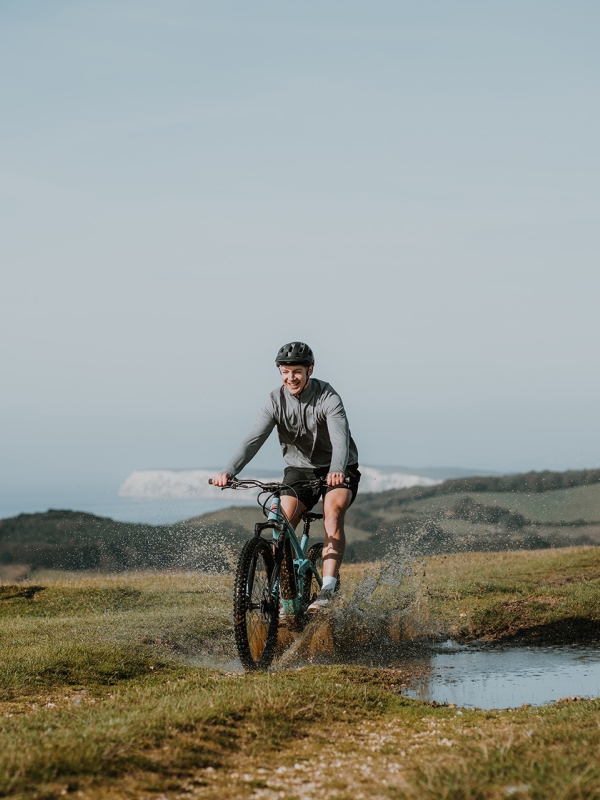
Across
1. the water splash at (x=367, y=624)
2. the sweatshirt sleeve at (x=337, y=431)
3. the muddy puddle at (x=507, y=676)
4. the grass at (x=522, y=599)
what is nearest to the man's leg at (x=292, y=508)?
the sweatshirt sleeve at (x=337, y=431)

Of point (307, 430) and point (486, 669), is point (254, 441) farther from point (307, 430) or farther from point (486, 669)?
point (486, 669)

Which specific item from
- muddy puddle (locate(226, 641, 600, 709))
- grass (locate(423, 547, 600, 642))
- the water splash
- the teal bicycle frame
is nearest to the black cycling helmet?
the teal bicycle frame

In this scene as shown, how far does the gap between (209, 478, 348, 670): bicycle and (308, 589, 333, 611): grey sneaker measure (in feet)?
0.47

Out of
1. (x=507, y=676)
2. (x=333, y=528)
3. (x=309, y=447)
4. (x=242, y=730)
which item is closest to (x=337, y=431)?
(x=309, y=447)

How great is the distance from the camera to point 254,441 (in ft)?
28.4

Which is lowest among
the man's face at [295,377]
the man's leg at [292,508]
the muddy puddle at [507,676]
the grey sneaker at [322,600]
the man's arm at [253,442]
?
the muddy puddle at [507,676]

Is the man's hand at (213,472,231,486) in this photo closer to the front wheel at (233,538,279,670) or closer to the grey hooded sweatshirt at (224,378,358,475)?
the grey hooded sweatshirt at (224,378,358,475)

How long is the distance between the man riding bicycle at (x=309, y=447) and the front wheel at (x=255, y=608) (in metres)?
0.63

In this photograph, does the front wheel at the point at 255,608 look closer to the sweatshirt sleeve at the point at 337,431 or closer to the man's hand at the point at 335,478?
the man's hand at the point at 335,478

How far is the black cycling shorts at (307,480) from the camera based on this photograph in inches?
348

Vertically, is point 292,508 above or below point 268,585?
above

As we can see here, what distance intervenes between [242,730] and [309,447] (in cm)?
434

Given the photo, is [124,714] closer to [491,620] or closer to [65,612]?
[491,620]

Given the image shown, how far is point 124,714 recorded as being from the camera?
5051mm
